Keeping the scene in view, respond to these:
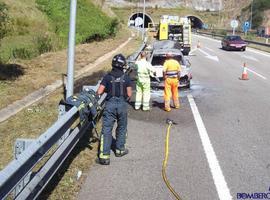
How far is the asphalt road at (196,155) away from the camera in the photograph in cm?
686

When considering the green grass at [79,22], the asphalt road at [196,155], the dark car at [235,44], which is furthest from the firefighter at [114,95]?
the dark car at [235,44]

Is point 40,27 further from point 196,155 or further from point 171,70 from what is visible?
point 196,155

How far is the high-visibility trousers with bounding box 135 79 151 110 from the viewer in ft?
43.2

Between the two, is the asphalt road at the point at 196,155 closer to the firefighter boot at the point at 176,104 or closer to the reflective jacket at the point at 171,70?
the firefighter boot at the point at 176,104

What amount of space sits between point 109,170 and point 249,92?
33.5ft

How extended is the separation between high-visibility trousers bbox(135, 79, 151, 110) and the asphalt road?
0.27m

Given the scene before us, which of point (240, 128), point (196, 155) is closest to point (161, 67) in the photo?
point (240, 128)

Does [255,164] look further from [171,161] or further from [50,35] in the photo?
[50,35]

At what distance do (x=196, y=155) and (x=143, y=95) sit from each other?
4826 millimetres

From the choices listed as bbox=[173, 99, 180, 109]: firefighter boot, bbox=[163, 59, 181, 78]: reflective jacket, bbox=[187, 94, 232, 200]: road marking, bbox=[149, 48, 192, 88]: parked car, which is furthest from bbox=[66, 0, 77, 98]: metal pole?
bbox=[149, 48, 192, 88]: parked car

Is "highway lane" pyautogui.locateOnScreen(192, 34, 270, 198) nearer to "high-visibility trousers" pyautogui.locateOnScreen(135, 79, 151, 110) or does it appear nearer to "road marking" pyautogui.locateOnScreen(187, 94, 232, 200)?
"road marking" pyautogui.locateOnScreen(187, 94, 232, 200)

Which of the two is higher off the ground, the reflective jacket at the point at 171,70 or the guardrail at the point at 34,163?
the reflective jacket at the point at 171,70

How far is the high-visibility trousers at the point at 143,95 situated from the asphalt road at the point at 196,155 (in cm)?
27

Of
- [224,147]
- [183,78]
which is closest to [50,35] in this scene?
[183,78]
